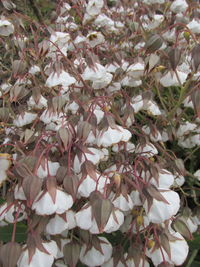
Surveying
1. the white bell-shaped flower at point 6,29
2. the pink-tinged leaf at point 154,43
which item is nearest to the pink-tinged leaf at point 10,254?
the pink-tinged leaf at point 154,43

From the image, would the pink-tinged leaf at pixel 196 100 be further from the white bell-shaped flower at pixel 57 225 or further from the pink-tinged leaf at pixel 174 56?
the white bell-shaped flower at pixel 57 225

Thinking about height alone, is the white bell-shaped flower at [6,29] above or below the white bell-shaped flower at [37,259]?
above

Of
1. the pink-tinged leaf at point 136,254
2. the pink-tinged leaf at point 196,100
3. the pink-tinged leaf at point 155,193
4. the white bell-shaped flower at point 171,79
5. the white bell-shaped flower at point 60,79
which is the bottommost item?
the pink-tinged leaf at point 136,254

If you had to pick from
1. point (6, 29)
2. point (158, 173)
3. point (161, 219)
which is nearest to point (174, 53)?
point (158, 173)

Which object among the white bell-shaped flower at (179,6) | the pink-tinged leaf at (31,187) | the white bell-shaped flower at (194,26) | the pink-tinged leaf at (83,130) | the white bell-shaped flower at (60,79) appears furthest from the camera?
the white bell-shaped flower at (179,6)

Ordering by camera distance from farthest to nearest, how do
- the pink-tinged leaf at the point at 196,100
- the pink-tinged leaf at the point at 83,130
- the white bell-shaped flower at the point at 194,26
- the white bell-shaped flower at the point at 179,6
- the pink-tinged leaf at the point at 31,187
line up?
the white bell-shaped flower at the point at 179,6 → the white bell-shaped flower at the point at 194,26 → the pink-tinged leaf at the point at 196,100 → the pink-tinged leaf at the point at 83,130 → the pink-tinged leaf at the point at 31,187

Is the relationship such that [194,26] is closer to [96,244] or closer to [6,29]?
[6,29]

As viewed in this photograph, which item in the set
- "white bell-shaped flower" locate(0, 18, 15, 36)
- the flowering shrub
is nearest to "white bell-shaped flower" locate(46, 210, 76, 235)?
the flowering shrub
